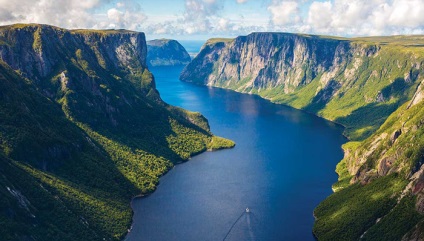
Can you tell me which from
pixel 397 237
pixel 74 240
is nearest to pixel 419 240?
pixel 397 237

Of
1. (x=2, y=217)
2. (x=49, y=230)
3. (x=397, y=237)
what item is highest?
(x=2, y=217)

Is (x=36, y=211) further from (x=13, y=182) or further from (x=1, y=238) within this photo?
(x=1, y=238)

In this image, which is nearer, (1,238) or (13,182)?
(1,238)

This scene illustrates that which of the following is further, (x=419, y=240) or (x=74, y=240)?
(x=74, y=240)

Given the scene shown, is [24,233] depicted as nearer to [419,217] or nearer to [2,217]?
[2,217]

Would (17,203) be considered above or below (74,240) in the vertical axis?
above

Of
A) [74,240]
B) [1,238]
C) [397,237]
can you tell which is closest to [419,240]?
[397,237]

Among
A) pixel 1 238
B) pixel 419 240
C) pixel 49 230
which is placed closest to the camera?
pixel 1 238

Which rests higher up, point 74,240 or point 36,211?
point 36,211

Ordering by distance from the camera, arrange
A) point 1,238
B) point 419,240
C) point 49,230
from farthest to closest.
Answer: point 49,230, point 419,240, point 1,238
